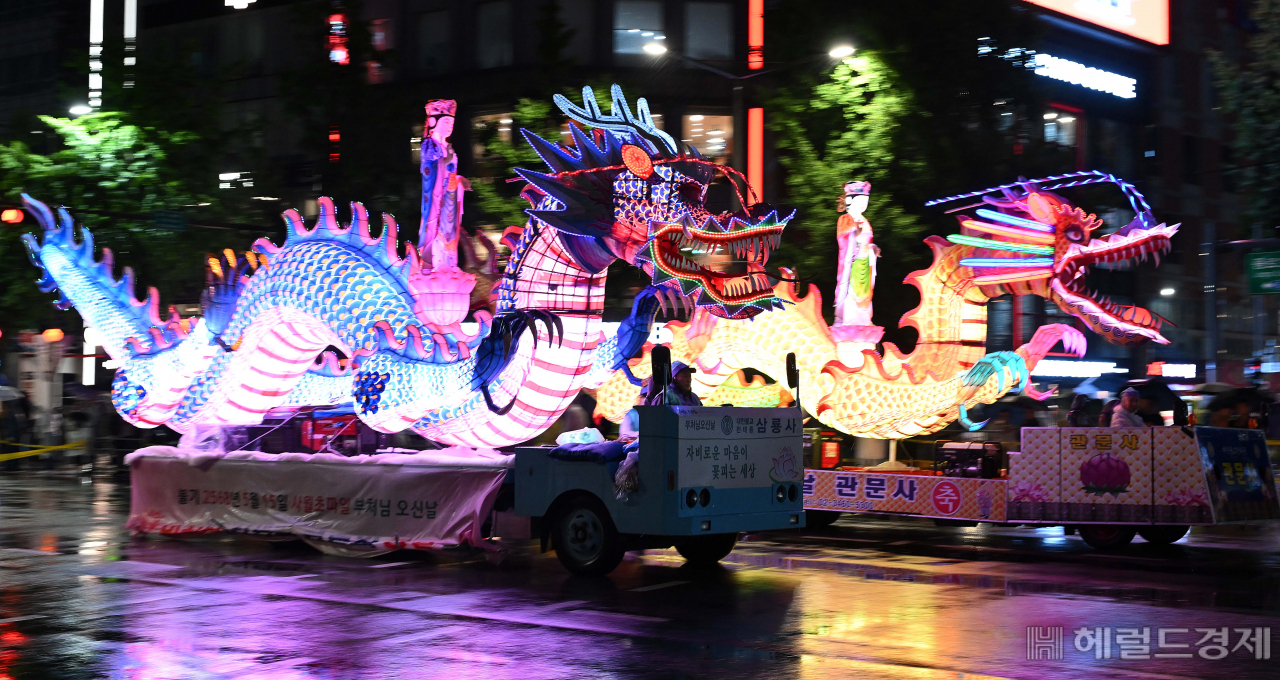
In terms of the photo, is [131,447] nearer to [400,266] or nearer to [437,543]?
[400,266]

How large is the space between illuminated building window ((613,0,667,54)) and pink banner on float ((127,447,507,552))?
21.7 meters

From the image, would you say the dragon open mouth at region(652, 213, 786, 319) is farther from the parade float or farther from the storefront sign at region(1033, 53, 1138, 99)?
the storefront sign at region(1033, 53, 1138, 99)

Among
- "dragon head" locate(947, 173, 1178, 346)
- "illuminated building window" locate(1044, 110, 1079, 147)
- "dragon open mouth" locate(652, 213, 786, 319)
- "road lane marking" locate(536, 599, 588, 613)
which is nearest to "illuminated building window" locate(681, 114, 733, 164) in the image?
"illuminated building window" locate(1044, 110, 1079, 147)

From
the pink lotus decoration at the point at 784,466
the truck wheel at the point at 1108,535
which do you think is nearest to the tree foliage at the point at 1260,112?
the truck wheel at the point at 1108,535

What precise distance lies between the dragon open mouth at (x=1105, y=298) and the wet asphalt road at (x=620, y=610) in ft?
8.64

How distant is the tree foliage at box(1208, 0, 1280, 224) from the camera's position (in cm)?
1772

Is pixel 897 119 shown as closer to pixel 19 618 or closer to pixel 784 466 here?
pixel 784 466

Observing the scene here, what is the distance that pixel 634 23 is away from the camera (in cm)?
3444

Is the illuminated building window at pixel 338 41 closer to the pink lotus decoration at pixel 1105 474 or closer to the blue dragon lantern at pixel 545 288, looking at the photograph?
the blue dragon lantern at pixel 545 288

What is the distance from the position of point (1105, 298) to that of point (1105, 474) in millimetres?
2865

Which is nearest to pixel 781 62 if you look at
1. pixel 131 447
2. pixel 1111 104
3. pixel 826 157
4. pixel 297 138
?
pixel 826 157

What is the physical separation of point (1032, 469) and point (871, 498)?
208 centimetres

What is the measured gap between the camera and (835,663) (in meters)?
7.90

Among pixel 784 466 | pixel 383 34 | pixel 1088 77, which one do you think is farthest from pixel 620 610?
pixel 1088 77
